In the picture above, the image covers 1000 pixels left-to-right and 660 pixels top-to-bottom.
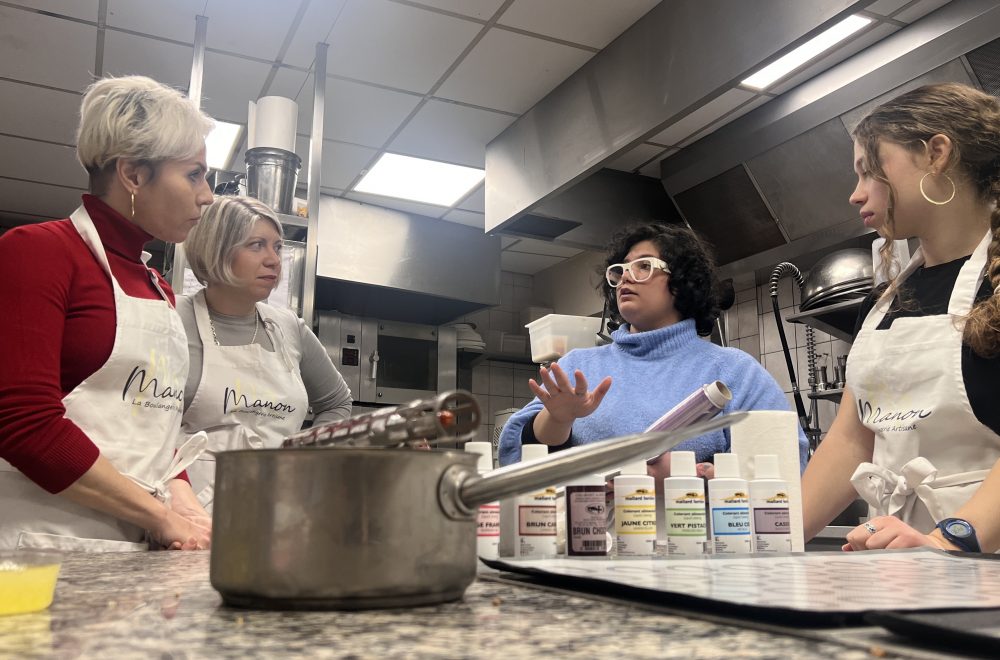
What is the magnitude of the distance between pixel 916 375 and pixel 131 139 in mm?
1490

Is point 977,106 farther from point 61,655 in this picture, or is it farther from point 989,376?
point 61,655

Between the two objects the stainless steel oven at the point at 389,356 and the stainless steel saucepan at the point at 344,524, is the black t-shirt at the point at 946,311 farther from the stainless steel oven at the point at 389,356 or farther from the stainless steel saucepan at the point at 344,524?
the stainless steel oven at the point at 389,356

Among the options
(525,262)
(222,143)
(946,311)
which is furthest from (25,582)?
(525,262)

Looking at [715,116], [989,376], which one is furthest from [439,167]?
[989,376]

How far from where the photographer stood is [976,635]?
305mm

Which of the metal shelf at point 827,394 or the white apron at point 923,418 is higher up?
the metal shelf at point 827,394

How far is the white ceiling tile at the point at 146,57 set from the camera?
302cm

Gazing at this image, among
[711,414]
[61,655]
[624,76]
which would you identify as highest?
[624,76]

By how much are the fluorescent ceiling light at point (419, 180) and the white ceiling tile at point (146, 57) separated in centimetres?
105

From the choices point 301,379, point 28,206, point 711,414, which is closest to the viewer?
point 711,414

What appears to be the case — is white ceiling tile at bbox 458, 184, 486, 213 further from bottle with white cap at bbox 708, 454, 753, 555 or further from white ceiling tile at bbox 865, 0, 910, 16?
bottle with white cap at bbox 708, 454, 753, 555

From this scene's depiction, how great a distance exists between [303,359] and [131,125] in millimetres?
791

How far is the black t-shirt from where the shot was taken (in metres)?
1.29

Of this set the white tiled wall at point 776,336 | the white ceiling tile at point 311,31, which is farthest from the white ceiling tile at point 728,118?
the white ceiling tile at point 311,31
